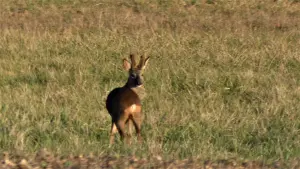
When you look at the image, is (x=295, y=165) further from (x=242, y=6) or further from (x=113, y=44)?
(x=242, y=6)

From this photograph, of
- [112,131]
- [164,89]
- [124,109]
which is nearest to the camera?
[124,109]

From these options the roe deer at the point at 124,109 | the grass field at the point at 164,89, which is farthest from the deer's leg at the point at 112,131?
the grass field at the point at 164,89

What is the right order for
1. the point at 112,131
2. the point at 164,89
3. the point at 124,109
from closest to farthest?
the point at 124,109 < the point at 112,131 < the point at 164,89

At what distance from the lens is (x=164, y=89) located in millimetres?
10336

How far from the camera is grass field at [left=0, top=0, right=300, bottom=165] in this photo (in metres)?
7.09

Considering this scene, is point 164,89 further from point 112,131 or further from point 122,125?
point 122,125

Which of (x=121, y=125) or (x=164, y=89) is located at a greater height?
(x=121, y=125)

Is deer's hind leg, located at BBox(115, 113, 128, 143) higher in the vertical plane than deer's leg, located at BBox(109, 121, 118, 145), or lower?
higher

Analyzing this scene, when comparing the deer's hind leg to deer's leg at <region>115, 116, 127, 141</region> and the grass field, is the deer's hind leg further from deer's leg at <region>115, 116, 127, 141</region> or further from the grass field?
the grass field

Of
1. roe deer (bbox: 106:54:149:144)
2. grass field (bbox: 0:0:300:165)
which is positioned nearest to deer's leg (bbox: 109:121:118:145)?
roe deer (bbox: 106:54:149:144)

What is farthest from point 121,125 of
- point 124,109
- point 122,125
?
point 124,109

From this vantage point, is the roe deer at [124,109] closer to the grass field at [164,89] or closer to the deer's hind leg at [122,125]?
the deer's hind leg at [122,125]

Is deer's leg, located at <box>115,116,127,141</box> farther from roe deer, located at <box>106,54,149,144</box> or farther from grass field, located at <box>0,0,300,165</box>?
grass field, located at <box>0,0,300,165</box>

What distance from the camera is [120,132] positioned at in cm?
705
